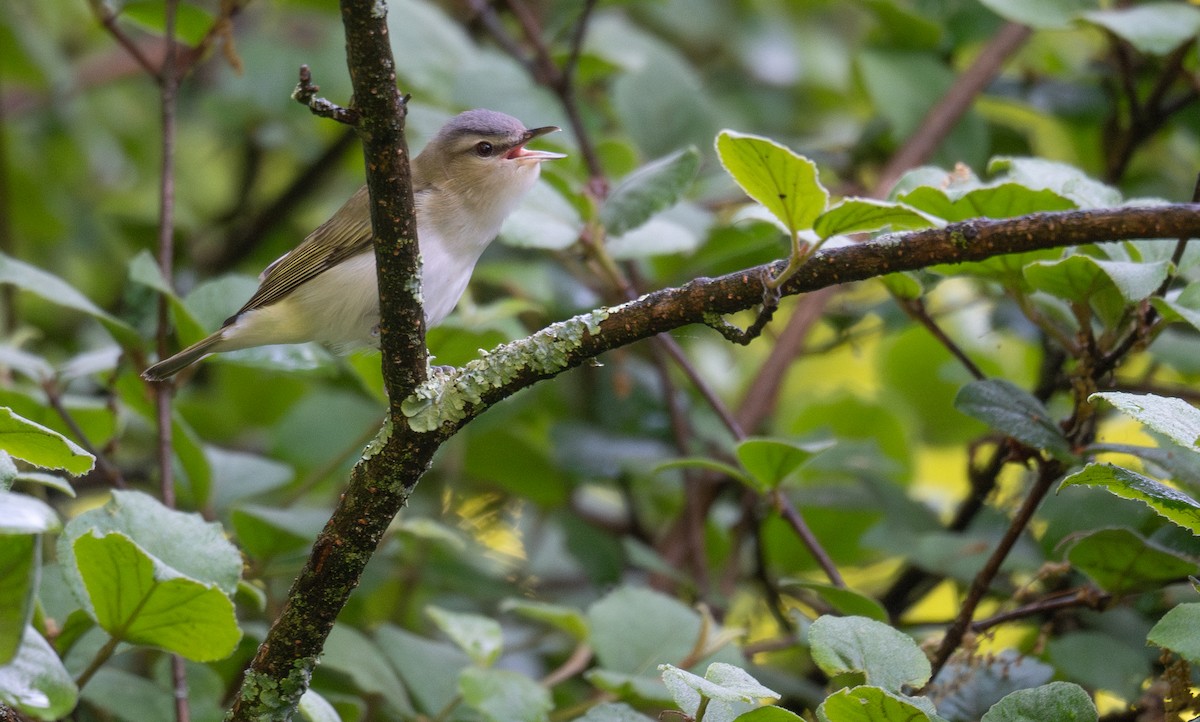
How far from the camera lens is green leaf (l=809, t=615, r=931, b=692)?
150 centimetres

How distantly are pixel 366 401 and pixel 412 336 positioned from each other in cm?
185

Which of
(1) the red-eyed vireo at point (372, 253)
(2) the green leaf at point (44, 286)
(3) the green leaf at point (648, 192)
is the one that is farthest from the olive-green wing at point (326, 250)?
(3) the green leaf at point (648, 192)

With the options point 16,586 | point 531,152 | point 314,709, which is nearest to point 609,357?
point 531,152

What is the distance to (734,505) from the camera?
12.2 feet

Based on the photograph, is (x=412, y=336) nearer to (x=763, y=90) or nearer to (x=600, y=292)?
(x=600, y=292)

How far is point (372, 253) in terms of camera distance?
9.56 ft

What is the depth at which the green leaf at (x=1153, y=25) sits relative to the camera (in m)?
2.65

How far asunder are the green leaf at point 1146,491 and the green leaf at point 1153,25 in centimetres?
155

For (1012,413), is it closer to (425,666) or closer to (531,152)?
(425,666)

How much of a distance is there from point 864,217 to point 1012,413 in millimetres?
571

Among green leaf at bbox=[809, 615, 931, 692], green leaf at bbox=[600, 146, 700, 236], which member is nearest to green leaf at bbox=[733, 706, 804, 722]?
green leaf at bbox=[809, 615, 931, 692]

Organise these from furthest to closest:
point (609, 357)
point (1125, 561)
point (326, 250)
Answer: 1. point (609, 357)
2. point (326, 250)
3. point (1125, 561)

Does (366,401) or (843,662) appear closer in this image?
(843,662)

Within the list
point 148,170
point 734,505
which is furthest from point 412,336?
point 148,170
